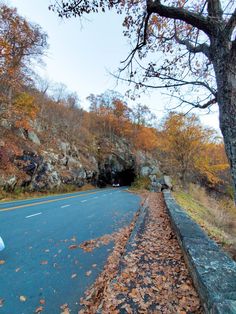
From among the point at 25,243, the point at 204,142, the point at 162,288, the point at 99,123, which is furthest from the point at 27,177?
the point at 99,123

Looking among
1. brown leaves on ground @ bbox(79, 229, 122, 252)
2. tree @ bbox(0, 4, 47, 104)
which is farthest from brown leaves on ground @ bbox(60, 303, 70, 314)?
tree @ bbox(0, 4, 47, 104)

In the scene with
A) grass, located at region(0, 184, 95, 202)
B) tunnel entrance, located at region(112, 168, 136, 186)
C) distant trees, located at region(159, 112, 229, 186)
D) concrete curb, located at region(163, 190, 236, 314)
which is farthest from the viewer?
tunnel entrance, located at region(112, 168, 136, 186)

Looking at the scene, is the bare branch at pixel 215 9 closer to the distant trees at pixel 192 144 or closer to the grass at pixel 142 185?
the distant trees at pixel 192 144

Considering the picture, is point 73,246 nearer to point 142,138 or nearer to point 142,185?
point 142,185

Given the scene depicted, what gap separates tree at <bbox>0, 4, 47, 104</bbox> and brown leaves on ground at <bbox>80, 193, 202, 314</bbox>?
15998 mm

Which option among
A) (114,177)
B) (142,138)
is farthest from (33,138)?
(142,138)

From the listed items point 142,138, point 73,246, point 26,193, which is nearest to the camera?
point 73,246

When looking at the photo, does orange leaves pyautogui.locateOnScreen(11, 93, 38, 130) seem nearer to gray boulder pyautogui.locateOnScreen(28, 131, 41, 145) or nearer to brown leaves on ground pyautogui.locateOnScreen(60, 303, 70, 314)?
gray boulder pyautogui.locateOnScreen(28, 131, 41, 145)

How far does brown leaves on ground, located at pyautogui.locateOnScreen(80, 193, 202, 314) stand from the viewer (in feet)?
8.27

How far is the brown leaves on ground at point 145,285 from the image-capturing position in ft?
8.27

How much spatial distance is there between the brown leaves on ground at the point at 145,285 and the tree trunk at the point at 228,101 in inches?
72.6

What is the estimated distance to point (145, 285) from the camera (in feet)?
9.91

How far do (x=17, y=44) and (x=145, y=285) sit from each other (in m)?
22.3

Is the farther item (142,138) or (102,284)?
(142,138)
